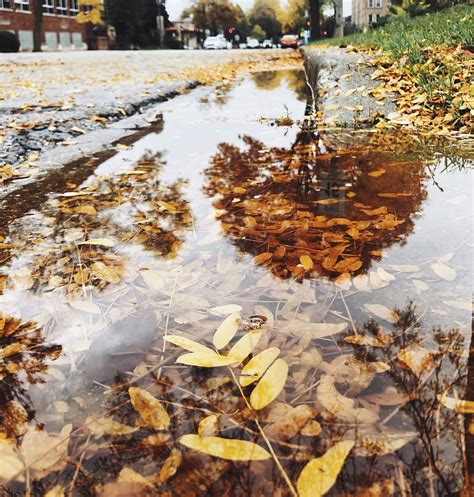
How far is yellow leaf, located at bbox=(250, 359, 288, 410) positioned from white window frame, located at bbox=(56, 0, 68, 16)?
43.8 metres

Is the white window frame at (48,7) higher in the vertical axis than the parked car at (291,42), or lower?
higher

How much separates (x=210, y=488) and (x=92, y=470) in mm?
214

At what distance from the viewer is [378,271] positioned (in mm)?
1436

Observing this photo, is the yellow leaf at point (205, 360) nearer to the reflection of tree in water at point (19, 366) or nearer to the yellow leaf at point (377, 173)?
the reflection of tree in water at point (19, 366)

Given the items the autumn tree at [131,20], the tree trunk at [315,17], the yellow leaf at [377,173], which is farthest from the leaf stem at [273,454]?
the autumn tree at [131,20]

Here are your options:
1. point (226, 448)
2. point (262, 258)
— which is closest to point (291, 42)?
point (262, 258)

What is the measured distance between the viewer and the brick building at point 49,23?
32.5 metres

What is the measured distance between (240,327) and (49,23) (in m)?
42.3

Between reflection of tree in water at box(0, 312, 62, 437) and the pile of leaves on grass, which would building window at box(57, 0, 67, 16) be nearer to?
the pile of leaves on grass

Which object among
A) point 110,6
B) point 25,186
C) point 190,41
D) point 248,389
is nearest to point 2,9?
point 110,6

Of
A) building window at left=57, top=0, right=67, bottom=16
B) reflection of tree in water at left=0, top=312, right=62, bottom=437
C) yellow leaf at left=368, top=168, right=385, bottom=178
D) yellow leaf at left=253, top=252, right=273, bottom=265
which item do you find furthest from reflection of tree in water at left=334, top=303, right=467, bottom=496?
building window at left=57, top=0, right=67, bottom=16

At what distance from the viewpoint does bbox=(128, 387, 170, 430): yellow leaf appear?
0.89 metres

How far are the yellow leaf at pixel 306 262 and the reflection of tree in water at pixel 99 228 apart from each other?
0.47 meters

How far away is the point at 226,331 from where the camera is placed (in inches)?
46.2
